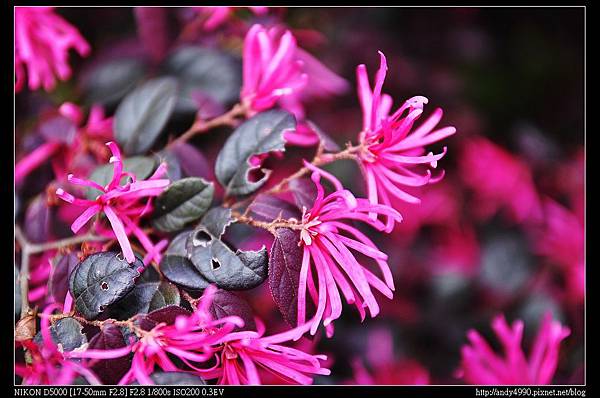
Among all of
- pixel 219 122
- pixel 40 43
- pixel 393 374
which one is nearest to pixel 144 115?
pixel 219 122

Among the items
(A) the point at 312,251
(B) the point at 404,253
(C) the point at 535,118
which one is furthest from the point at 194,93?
(C) the point at 535,118

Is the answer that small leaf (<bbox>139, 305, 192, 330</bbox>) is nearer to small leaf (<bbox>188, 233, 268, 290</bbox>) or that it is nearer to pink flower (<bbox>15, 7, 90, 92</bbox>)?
small leaf (<bbox>188, 233, 268, 290</bbox>)

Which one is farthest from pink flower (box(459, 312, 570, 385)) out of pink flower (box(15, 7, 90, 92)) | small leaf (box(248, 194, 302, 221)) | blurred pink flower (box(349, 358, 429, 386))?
pink flower (box(15, 7, 90, 92))

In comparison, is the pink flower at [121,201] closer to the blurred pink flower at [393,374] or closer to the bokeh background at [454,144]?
the bokeh background at [454,144]

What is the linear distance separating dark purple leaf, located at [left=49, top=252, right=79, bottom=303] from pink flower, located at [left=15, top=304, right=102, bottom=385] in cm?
4

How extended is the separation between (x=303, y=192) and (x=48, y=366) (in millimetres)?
306

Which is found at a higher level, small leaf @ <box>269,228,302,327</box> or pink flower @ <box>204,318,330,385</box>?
small leaf @ <box>269,228,302,327</box>

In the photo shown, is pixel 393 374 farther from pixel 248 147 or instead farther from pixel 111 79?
pixel 111 79

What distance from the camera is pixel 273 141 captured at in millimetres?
733

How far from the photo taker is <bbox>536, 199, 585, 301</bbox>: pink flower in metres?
1.11

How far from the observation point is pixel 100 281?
0.64m

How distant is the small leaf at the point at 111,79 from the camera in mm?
964

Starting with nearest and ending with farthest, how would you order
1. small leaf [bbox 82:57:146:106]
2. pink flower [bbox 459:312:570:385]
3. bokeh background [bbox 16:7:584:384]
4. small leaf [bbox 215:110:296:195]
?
1. small leaf [bbox 215:110:296:195]
2. pink flower [bbox 459:312:570:385]
3. small leaf [bbox 82:57:146:106]
4. bokeh background [bbox 16:7:584:384]
